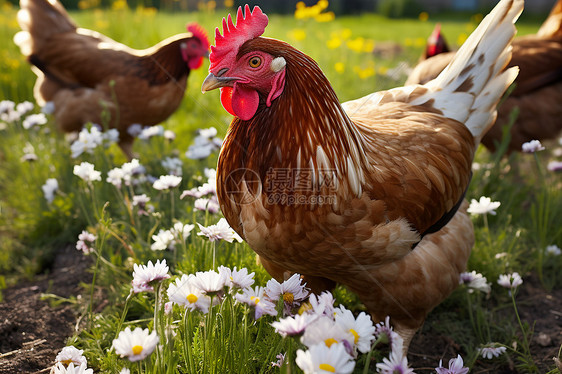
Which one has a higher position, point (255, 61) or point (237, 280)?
point (255, 61)

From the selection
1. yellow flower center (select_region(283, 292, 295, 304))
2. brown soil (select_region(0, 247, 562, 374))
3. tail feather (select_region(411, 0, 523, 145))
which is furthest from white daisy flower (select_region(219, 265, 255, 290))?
tail feather (select_region(411, 0, 523, 145))

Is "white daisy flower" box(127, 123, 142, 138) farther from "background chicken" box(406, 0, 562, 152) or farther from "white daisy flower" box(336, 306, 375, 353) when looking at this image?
"white daisy flower" box(336, 306, 375, 353)

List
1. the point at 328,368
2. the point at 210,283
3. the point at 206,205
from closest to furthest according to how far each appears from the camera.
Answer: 1. the point at 328,368
2. the point at 210,283
3. the point at 206,205

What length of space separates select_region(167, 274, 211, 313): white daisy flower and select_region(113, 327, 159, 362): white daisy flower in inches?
7.4

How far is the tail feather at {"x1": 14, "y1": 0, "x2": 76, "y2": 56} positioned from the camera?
4.57 meters

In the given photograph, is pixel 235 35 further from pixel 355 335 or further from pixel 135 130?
pixel 135 130

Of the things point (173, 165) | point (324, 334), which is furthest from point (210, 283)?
point (173, 165)

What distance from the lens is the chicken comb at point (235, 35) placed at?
179 cm

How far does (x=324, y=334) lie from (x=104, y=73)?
375 centimetres

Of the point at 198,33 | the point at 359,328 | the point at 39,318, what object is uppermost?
the point at 198,33

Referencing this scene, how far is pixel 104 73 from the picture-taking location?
4254mm

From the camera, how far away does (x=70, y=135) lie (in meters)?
4.46

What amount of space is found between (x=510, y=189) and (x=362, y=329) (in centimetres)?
284

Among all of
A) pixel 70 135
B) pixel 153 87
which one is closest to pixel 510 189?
pixel 153 87
